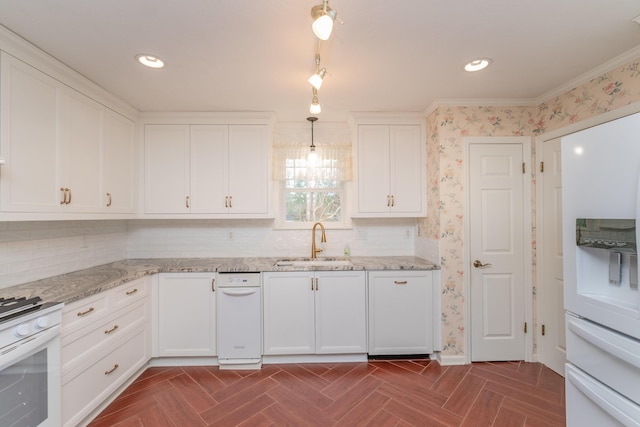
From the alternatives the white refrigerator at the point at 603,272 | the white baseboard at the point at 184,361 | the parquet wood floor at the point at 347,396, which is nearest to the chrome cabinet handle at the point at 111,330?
the parquet wood floor at the point at 347,396

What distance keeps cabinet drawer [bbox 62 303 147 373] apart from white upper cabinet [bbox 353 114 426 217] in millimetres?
2197

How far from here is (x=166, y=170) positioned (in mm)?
2781

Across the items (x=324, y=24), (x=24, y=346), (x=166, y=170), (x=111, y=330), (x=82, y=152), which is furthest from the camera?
(x=166, y=170)

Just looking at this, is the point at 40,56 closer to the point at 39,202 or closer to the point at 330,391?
the point at 39,202

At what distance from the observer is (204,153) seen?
9.18ft

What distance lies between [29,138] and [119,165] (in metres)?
0.83

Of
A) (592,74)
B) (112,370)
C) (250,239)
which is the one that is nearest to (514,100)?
(592,74)

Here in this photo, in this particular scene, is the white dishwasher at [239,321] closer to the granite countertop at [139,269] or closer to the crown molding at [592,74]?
the granite countertop at [139,269]

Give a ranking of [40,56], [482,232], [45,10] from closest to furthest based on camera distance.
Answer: [45,10] < [40,56] < [482,232]

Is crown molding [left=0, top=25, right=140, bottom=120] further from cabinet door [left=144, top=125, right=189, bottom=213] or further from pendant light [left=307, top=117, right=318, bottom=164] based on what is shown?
pendant light [left=307, top=117, right=318, bottom=164]

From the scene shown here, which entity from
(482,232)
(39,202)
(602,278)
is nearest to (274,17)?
(39,202)

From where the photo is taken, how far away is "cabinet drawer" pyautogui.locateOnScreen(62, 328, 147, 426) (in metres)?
1.65

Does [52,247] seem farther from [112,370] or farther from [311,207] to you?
[311,207]

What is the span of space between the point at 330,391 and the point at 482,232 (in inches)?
76.3
